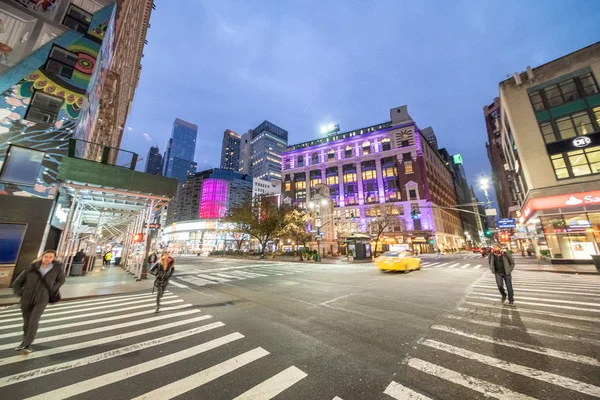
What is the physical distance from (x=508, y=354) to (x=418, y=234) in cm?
5567

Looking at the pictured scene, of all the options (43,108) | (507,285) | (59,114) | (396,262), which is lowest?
(507,285)

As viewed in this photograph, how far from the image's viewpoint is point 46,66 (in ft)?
42.3

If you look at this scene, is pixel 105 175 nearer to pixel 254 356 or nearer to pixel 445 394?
pixel 254 356

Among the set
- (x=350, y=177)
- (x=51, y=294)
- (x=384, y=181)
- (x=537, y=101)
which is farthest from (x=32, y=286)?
(x=350, y=177)

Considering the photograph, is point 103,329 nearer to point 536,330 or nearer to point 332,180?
point 536,330

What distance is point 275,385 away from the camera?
128 inches

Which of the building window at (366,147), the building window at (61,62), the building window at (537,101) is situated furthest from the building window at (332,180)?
the building window at (61,62)

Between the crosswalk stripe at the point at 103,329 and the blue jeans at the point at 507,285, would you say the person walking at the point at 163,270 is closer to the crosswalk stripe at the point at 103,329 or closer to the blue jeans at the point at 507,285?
the crosswalk stripe at the point at 103,329

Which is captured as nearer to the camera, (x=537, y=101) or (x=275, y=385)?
(x=275, y=385)

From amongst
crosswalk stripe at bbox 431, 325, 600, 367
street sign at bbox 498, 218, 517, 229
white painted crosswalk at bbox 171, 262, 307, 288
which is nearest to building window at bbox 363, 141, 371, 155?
street sign at bbox 498, 218, 517, 229

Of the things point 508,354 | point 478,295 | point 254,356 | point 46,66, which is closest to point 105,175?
point 46,66

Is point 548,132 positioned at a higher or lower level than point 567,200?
higher

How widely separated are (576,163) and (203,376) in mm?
29646

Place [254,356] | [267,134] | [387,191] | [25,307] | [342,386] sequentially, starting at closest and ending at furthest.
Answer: [342,386]
[254,356]
[25,307]
[387,191]
[267,134]
